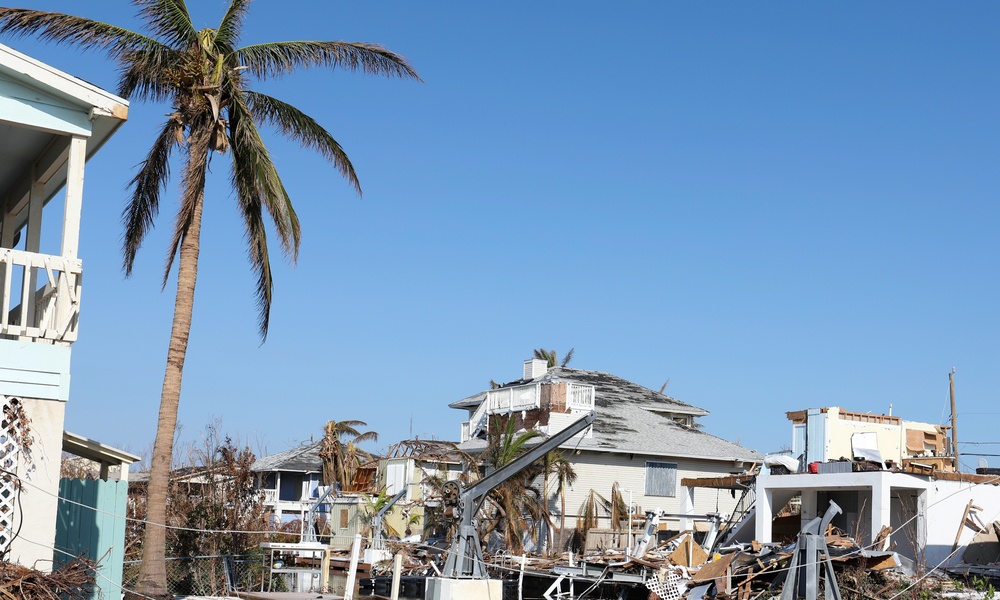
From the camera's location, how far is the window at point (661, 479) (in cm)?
4322

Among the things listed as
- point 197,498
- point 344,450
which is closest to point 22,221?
point 197,498

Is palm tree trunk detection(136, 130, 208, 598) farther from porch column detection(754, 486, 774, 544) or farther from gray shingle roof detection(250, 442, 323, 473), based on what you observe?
gray shingle roof detection(250, 442, 323, 473)

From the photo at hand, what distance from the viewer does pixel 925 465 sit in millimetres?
28531

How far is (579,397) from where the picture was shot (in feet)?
146

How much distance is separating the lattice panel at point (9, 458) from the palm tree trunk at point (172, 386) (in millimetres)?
8521

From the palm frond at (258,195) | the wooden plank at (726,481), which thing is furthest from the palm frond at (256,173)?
the wooden plank at (726,481)

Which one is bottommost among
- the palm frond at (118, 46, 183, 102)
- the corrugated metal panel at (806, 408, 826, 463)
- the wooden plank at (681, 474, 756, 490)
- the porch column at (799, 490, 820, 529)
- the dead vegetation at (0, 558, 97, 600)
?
the dead vegetation at (0, 558, 97, 600)

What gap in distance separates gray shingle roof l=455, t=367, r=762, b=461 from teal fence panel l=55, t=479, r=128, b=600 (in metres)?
24.7

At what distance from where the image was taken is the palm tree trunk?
20609 mm

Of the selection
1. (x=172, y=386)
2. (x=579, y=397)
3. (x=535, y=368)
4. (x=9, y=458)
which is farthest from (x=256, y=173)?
(x=535, y=368)

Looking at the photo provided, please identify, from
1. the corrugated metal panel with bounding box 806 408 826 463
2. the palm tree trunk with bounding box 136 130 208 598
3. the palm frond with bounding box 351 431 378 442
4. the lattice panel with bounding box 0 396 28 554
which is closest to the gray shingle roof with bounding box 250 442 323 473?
the palm frond with bounding box 351 431 378 442

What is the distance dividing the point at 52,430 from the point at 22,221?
724 cm

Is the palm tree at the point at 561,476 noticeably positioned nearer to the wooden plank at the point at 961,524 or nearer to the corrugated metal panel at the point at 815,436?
the corrugated metal panel at the point at 815,436

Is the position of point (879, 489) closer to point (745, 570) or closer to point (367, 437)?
point (745, 570)
